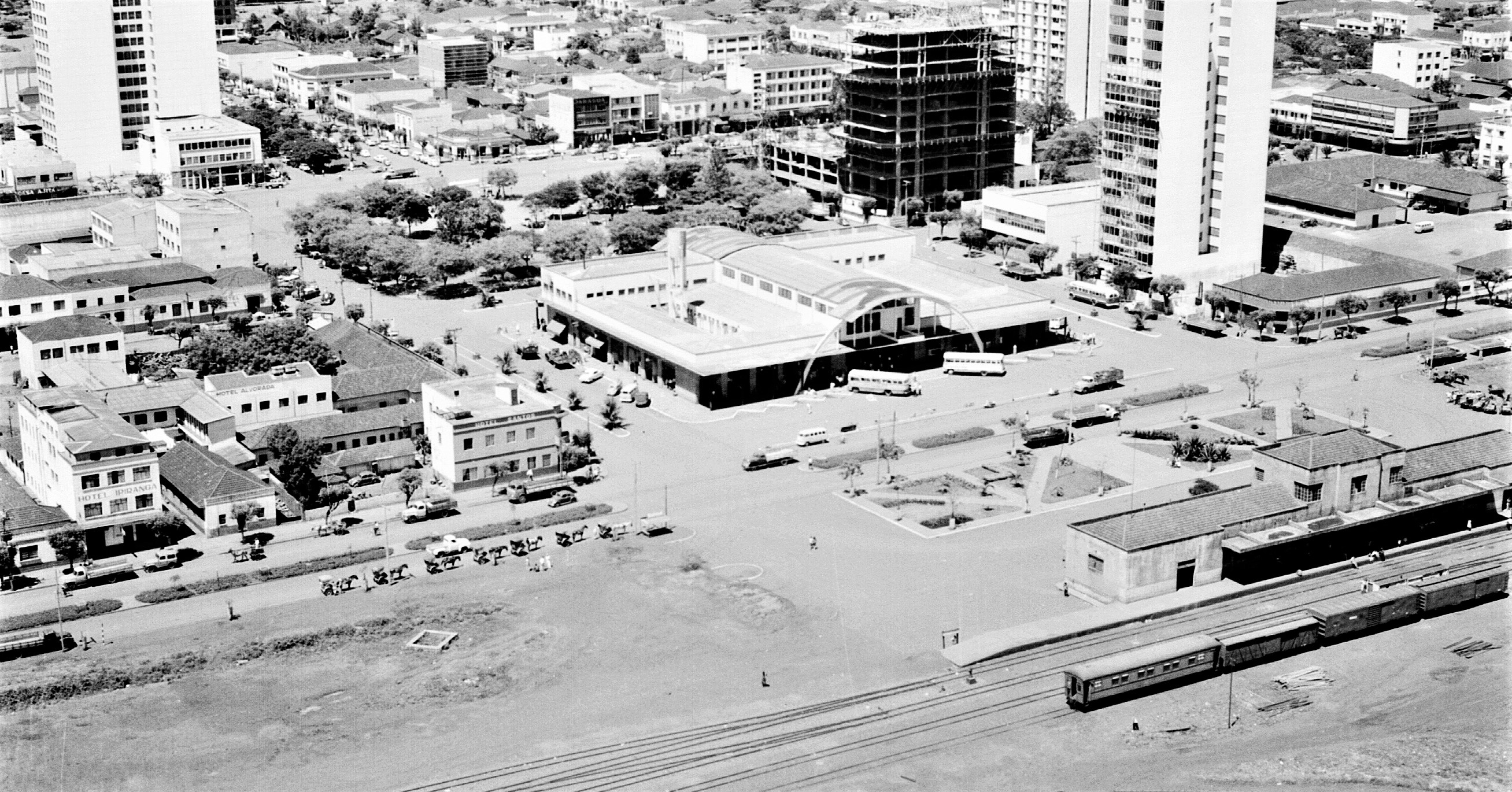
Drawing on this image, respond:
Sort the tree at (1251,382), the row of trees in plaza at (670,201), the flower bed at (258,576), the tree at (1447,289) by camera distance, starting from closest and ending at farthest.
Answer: the flower bed at (258,576) → the tree at (1251,382) → the tree at (1447,289) → the row of trees in plaza at (670,201)

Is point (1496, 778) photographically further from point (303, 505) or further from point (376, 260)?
point (376, 260)

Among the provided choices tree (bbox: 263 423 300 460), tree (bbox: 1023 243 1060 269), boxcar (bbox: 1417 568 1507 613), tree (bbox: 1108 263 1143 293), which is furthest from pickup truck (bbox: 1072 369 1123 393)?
tree (bbox: 263 423 300 460)

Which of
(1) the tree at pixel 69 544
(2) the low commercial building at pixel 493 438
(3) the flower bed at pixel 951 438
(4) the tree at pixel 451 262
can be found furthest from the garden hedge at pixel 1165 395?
(1) the tree at pixel 69 544

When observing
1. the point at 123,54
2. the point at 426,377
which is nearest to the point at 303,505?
the point at 426,377

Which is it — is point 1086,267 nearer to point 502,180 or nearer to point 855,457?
point 855,457

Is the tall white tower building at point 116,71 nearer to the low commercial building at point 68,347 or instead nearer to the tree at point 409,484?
the low commercial building at point 68,347

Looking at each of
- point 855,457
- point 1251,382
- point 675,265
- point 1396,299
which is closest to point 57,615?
point 855,457

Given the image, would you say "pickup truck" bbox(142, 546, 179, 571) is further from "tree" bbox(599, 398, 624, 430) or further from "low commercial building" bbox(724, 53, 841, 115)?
"low commercial building" bbox(724, 53, 841, 115)
